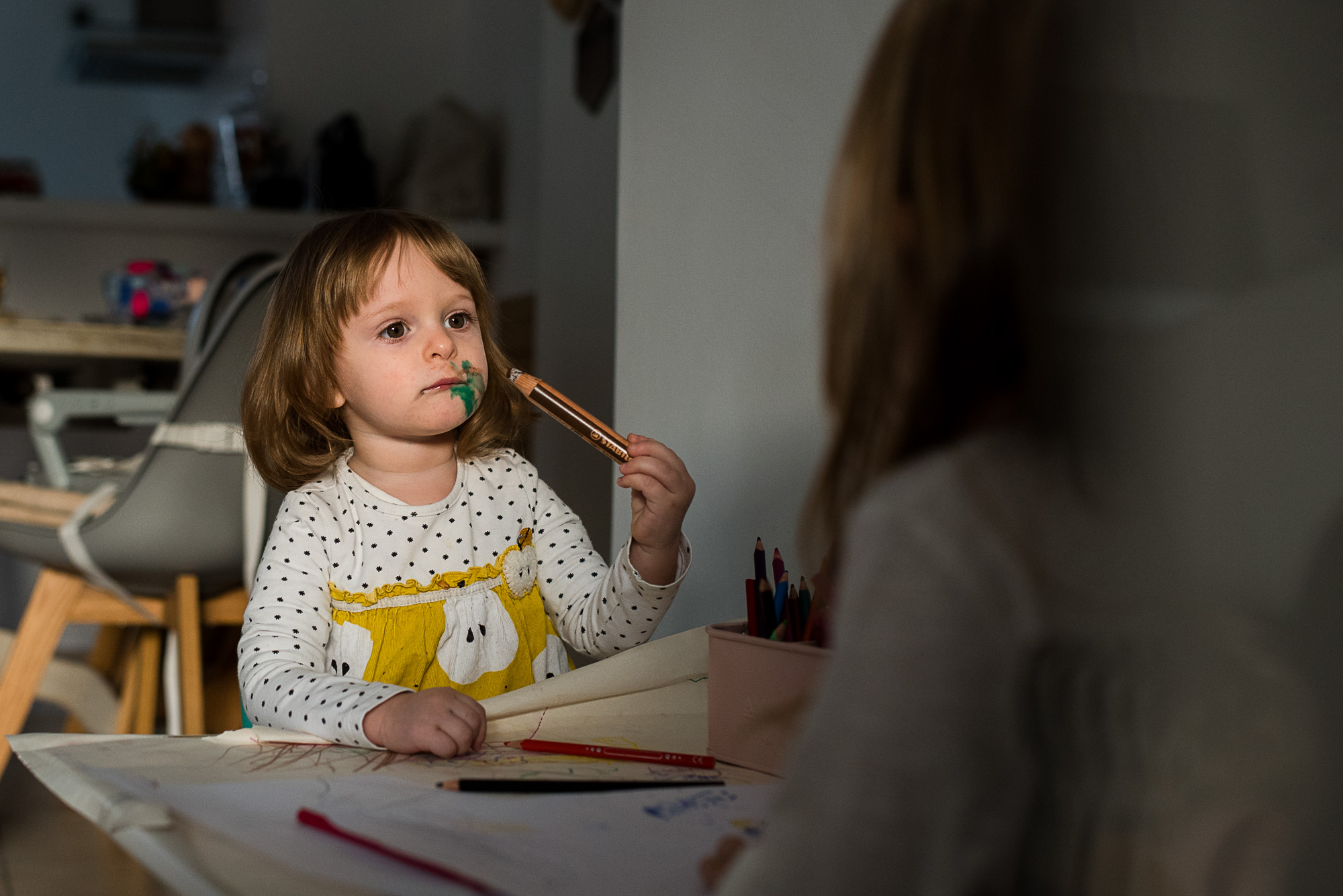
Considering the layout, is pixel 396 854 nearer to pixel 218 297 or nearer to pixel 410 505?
pixel 410 505

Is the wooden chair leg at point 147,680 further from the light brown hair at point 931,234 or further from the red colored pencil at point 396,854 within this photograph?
the light brown hair at point 931,234

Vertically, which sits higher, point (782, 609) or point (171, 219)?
point (171, 219)

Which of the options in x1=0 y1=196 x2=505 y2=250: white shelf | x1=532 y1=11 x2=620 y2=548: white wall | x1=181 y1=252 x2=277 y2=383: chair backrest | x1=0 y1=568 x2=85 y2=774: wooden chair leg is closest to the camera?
x1=0 y1=568 x2=85 y2=774: wooden chair leg

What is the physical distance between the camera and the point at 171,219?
2.47 metres

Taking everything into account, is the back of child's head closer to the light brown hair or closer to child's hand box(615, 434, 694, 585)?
child's hand box(615, 434, 694, 585)

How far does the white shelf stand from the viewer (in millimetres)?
2379

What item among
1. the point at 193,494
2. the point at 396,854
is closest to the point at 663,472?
the point at 396,854

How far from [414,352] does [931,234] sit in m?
0.52

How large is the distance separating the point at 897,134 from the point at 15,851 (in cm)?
142

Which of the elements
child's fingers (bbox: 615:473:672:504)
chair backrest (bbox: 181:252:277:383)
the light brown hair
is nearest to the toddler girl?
child's fingers (bbox: 615:473:672:504)

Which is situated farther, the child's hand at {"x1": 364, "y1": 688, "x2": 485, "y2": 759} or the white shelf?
the white shelf

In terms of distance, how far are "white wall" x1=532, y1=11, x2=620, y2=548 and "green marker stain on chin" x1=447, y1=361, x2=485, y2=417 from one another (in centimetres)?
95

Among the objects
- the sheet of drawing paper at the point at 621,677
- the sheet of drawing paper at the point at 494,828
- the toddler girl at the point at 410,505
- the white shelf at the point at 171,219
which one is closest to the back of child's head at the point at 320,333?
the toddler girl at the point at 410,505

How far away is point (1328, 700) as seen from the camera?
234 mm
